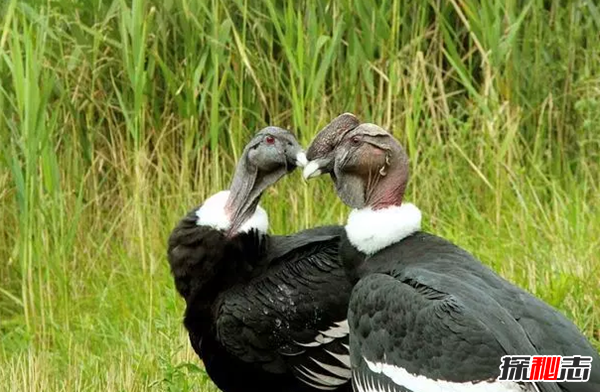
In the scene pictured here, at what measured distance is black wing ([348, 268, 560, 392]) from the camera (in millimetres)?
4234

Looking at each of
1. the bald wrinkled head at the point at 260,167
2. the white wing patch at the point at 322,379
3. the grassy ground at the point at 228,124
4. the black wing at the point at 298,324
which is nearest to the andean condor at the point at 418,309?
the black wing at the point at 298,324

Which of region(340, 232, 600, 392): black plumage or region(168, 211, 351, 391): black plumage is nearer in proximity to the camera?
region(340, 232, 600, 392): black plumage

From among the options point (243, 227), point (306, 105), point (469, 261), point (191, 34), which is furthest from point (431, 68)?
point (469, 261)

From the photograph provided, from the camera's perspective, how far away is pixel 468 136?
7117 mm

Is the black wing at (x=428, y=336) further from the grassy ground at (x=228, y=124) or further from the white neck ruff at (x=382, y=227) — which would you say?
the grassy ground at (x=228, y=124)

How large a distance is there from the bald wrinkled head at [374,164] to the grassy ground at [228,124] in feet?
4.07

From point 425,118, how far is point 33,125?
6.79 feet

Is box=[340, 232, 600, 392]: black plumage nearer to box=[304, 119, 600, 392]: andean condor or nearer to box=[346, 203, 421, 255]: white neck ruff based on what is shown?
box=[304, 119, 600, 392]: andean condor

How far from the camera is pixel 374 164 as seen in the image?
5.00 metres

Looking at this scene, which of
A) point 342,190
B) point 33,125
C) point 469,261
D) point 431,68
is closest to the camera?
point 469,261

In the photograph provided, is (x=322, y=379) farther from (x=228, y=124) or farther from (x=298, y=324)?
(x=228, y=124)

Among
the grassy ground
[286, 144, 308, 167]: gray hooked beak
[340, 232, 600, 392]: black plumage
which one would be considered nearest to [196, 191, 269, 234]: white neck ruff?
[286, 144, 308, 167]: gray hooked beak

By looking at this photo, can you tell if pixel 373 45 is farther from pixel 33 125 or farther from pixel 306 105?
pixel 33 125

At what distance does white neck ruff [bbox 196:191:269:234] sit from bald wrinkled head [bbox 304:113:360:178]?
0.46 m
